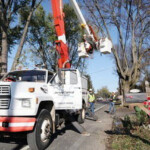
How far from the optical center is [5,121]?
12.9ft

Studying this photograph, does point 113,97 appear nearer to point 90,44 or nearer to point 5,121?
point 90,44

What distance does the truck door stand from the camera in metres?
5.94

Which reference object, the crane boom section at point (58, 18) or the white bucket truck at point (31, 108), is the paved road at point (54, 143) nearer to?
the white bucket truck at point (31, 108)

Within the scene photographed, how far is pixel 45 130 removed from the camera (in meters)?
4.72

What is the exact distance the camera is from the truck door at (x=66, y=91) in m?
5.94

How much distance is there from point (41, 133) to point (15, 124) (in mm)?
879

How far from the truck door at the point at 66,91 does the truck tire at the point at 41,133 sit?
1.05 metres

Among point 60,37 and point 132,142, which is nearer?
point 132,142

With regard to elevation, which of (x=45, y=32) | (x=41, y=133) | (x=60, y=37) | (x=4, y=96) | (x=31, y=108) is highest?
(x=45, y=32)

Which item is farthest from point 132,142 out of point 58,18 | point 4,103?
point 58,18

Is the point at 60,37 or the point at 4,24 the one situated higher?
the point at 4,24

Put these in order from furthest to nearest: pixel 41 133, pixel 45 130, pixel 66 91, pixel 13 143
A: pixel 66 91 → pixel 13 143 → pixel 45 130 → pixel 41 133

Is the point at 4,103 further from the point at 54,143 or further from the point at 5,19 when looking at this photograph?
the point at 5,19

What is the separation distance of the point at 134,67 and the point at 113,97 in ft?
25.5
